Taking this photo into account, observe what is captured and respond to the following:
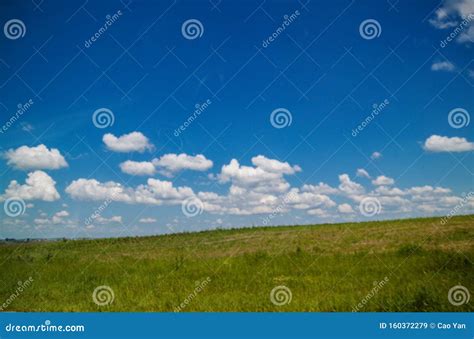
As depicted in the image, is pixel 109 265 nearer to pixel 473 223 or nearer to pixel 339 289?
pixel 339 289

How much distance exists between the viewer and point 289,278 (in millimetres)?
13094

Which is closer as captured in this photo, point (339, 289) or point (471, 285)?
point (471, 285)

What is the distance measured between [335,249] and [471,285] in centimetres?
786

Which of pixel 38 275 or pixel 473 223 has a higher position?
pixel 473 223

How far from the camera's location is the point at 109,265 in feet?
59.0

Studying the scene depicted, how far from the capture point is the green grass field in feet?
32.1

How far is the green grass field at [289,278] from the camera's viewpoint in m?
9.80

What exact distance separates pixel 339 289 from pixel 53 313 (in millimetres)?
6546

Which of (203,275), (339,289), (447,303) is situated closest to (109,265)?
(203,275)

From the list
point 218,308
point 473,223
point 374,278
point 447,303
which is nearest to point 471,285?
point 447,303

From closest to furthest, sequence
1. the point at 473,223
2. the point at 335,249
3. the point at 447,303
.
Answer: the point at 447,303, the point at 335,249, the point at 473,223

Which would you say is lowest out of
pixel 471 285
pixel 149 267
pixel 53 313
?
pixel 53 313

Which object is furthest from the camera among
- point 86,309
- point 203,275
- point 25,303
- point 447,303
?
point 203,275

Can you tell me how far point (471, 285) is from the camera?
1021 cm
